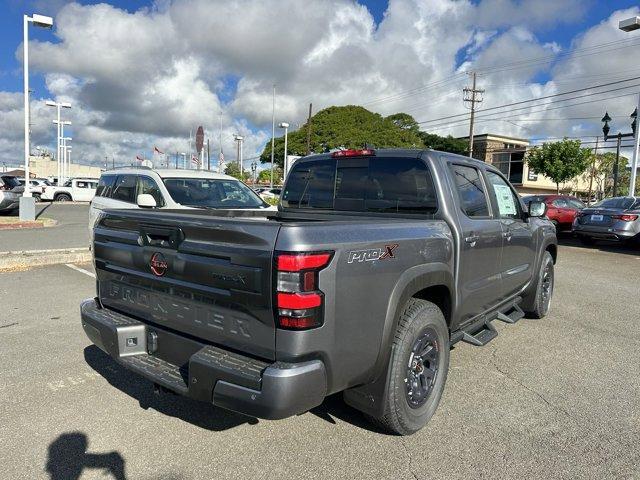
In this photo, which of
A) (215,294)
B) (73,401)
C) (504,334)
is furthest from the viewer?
(504,334)

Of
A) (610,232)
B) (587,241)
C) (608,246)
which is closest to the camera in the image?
(610,232)

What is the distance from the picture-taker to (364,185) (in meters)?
3.98

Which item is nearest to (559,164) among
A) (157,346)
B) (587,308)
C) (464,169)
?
(587,308)

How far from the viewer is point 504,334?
5309mm

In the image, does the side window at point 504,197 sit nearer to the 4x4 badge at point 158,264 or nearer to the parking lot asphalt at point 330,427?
the parking lot asphalt at point 330,427

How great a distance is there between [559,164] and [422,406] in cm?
3847

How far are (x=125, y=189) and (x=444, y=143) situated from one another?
56982mm

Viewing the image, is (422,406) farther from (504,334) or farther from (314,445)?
(504,334)

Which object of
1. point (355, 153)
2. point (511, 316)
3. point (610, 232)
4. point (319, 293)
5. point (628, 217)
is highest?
point (355, 153)

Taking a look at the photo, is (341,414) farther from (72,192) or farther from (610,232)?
(72,192)

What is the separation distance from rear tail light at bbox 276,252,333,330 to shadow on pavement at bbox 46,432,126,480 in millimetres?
1361

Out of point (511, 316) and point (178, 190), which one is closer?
point (511, 316)

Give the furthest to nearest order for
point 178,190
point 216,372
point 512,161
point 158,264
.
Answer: point 512,161, point 178,190, point 158,264, point 216,372

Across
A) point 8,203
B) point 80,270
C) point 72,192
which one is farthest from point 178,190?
point 72,192
